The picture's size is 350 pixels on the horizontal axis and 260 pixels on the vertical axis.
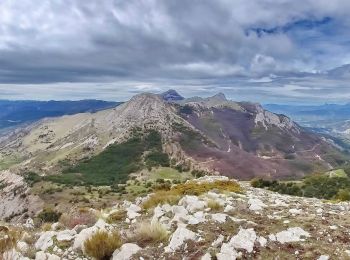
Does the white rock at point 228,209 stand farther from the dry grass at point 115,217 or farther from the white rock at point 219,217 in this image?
the dry grass at point 115,217

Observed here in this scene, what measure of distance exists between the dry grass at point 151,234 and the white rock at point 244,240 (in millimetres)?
2413

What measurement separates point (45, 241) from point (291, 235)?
27.4 ft

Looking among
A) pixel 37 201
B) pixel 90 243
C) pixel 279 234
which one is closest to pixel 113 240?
pixel 90 243

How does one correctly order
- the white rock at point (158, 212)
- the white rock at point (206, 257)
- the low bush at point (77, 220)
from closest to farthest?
1. the white rock at point (206, 257)
2. the white rock at point (158, 212)
3. the low bush at point (77, 220)

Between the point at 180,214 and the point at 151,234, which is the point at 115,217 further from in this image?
the point at 151,234

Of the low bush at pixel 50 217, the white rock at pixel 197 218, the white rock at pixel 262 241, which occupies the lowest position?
the low bush at pixel 50 217

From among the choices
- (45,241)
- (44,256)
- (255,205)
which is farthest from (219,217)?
(45,241)

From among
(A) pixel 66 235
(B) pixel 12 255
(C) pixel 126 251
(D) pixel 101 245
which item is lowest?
(A) pixel 66 235

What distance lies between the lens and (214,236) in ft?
45.0

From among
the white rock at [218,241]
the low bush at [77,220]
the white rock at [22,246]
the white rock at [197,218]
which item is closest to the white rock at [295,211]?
the white rock at [197,218]

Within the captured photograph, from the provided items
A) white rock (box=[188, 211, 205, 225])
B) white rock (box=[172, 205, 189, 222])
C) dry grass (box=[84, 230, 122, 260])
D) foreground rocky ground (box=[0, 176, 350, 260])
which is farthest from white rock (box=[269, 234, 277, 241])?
dry grass (box=[84, 230, 122, 260])

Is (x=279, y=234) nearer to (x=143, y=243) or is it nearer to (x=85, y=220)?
(x=143, y=243)

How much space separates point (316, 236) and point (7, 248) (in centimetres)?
969

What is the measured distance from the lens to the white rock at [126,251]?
13.2 m
